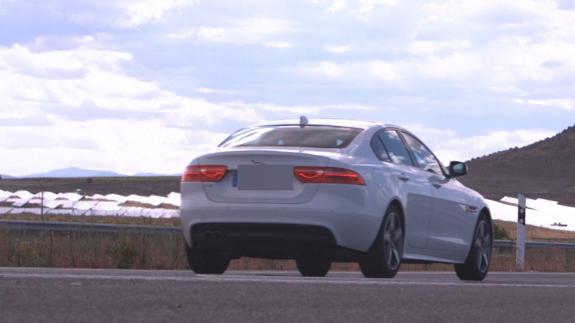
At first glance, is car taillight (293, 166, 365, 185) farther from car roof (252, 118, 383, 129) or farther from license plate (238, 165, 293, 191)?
car roof (252, 118, 383, 129)

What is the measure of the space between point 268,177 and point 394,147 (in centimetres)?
178

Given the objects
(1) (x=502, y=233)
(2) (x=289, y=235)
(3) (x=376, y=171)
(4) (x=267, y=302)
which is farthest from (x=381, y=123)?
(1) (x=502, y=233)

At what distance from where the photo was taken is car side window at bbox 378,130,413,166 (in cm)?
1212

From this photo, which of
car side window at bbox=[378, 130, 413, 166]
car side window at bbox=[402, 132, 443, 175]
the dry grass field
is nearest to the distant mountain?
the dry grass field

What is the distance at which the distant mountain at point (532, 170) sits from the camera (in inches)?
4110

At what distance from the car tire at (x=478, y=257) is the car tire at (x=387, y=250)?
6.85 feet

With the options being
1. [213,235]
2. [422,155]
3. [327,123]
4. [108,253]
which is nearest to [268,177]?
[213,235]

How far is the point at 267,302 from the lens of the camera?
7.43m

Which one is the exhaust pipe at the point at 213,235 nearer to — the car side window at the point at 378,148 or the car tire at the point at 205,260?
the car tire at the point at 205,260

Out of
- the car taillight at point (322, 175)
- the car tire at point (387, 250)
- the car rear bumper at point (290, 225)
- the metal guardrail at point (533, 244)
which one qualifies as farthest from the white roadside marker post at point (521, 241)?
the car taillight at point (322, 175)

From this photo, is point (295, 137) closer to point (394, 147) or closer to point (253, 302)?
point (394, 147)

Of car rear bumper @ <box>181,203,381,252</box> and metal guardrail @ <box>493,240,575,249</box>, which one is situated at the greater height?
car rear bumper @ <box>181,203,381,252</box>

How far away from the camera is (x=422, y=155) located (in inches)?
518

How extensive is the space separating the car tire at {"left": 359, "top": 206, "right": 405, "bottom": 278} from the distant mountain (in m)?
82.6
